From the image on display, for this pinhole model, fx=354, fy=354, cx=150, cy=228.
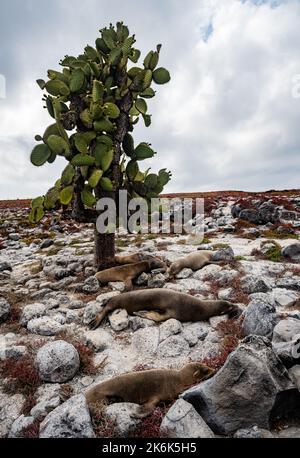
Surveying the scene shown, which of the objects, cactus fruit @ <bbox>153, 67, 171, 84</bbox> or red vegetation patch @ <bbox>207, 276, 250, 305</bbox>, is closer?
red vegetation patch @ <bbox>207, 276, 250, 305</bbox>

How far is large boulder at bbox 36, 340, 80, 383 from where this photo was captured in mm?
5773

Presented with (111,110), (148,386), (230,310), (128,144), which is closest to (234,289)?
(230,310)

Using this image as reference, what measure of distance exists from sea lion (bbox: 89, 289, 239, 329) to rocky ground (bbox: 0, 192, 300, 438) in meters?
0.20

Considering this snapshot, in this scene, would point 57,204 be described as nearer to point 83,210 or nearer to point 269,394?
point 83,210

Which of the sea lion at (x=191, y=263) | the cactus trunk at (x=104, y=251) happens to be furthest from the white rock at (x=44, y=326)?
the sea lion at (x=191, y=263)

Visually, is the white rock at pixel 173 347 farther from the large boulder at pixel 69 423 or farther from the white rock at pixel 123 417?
the large boulder at pixel 69 423

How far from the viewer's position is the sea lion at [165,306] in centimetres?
772

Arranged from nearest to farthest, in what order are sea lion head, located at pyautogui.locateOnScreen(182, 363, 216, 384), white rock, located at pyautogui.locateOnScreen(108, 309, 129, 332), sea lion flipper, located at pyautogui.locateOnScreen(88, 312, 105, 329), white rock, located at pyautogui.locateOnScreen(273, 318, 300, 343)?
sea lion head, located at pyautogui.locateOnScreen(182, 363, 216, 384) < white rock, located at pyautogui.locateOnScreen(273, 318, 300, 343) < white rock, located at pyautogui.locateOnScreen(108, 309, 129, 332) < sea lion flipper, located at pyautogui.locateOnScreen(88, 312, 105, 329)

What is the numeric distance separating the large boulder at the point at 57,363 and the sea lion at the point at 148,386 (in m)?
0.90

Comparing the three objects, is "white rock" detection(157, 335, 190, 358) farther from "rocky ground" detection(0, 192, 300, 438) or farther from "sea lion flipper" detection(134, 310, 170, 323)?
"sea lion flipper" detection(134, 310, 170, 323)

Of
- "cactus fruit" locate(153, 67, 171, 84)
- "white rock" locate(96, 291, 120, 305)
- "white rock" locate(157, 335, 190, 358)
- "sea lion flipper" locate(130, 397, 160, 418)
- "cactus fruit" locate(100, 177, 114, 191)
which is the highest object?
"cactus fruit" locate(153, 67, 171, 84)

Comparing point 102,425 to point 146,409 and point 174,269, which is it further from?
point 174,269

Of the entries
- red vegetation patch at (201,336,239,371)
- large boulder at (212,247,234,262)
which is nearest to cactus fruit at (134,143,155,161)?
large boulder at (212,247,234,262)

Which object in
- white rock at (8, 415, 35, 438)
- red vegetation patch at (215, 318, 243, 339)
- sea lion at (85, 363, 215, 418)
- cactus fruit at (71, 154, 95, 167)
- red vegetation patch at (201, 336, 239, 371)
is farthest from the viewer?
cactus fruit at (71, 154, 95, 167)
